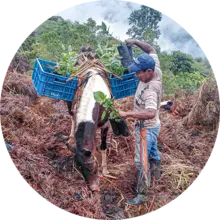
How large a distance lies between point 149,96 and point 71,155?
1314mm

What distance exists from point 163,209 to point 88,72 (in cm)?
A: 212

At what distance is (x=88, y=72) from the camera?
6000mm

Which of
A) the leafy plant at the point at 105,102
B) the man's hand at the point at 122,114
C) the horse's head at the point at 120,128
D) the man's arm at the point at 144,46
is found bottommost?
the horse's head at the point at 120,128

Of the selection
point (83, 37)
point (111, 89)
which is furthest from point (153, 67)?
point (83, 37)

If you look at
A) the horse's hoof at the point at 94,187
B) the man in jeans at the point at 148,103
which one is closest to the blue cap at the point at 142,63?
the man in jeans at the point at 148,103

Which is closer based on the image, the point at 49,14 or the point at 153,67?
the point at 153,67

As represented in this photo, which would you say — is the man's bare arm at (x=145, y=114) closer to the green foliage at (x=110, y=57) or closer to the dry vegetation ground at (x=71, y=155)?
the dry vegetation ground at (x=71, y=155)

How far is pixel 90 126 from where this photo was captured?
565 centimetres

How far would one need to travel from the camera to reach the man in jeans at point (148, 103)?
5805 millimetres

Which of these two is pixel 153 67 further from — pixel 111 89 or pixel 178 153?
pixel 178 153

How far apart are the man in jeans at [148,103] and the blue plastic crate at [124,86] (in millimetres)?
99

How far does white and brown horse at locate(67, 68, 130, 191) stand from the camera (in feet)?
18.6

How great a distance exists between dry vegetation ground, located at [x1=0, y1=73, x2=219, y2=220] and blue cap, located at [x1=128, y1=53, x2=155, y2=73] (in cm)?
44

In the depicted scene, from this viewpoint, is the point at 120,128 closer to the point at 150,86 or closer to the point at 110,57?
the point at 150,86
